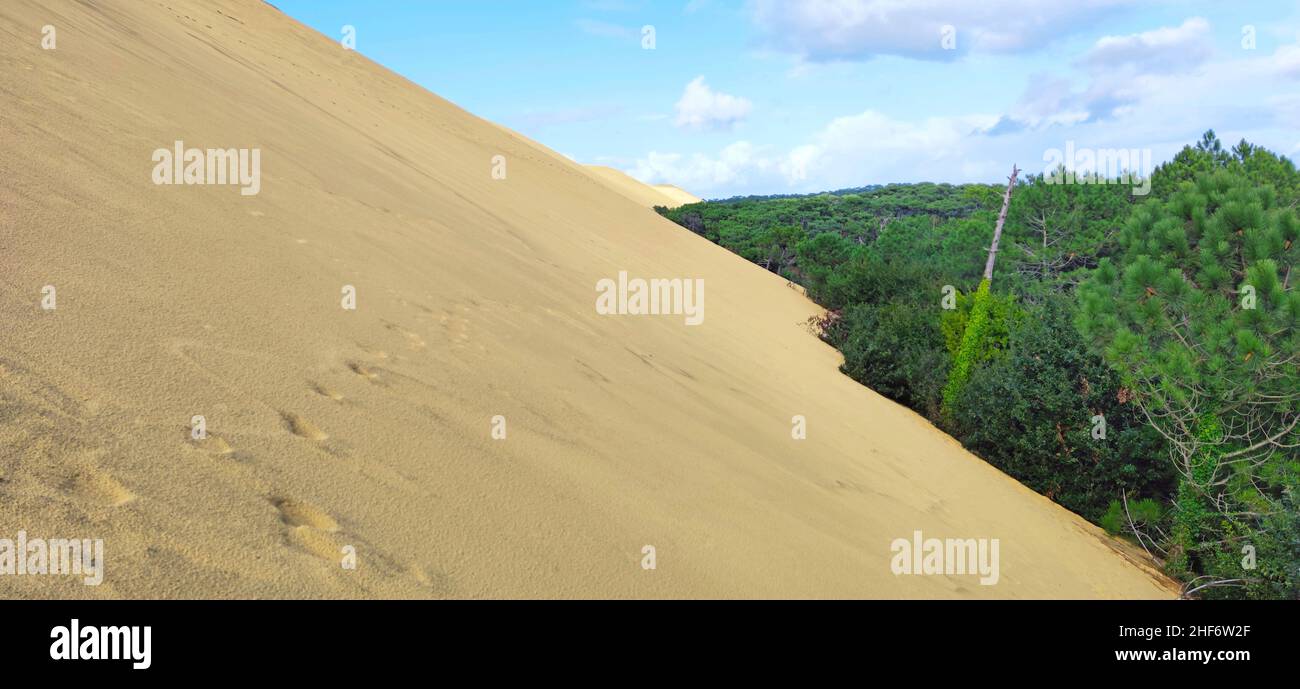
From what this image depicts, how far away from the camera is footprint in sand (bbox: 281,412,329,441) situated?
3.32 metres

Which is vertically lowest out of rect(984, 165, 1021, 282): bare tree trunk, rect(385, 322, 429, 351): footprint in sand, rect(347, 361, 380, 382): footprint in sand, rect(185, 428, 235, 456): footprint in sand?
rect(185, 428, 235, 456): footprint in sand

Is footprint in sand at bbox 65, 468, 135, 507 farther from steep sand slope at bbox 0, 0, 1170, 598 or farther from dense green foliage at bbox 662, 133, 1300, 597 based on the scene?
dense green foliage at bbox 662, 133, 1300, 597

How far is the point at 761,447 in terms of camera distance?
6.24 meters

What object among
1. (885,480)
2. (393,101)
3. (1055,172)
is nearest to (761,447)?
(885,480)

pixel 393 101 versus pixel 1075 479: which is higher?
pixel 393 101

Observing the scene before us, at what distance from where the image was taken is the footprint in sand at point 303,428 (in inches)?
131

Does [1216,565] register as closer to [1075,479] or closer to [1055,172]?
[1075,479]

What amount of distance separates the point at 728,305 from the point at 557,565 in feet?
41.9

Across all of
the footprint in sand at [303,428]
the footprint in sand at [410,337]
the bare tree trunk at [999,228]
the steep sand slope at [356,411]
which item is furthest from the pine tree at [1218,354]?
the bare tree trunk at [999,228]

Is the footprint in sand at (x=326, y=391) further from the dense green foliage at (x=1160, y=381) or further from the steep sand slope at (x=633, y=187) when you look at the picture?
the steep sand slope at (x=633, y=187)

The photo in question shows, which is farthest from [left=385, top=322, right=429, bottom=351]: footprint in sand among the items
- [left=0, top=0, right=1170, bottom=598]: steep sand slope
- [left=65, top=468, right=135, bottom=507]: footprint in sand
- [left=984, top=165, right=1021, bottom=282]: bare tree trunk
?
[left=984, top=165, right=1021, bottom=282]: bare tree trunk

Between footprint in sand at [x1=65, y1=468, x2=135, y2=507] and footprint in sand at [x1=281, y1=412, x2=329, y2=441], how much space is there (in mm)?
757

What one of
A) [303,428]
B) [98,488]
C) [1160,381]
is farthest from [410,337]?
[1160,381]

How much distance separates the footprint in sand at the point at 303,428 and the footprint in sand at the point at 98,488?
0.76 m
